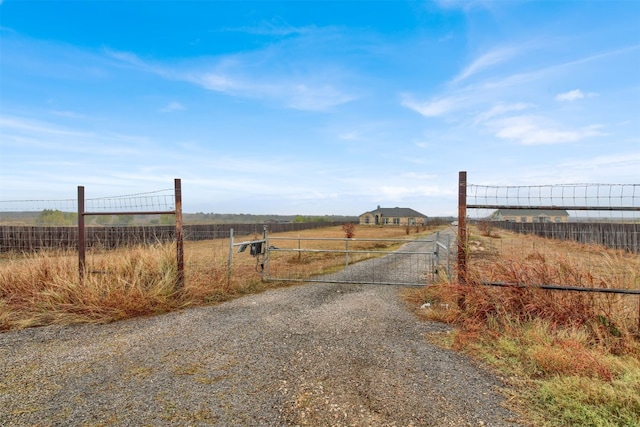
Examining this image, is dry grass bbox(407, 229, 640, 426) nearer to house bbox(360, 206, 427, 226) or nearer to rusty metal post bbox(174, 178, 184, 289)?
rusty metal post bbox(174, 178, 184, 289)

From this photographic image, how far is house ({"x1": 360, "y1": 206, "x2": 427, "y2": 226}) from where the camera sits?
287ft

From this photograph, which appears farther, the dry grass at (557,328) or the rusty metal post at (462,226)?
the rusty metal post at (462,226)

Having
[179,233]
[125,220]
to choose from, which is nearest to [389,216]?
[125,220]

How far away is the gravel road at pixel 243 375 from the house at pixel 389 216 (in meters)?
82.9

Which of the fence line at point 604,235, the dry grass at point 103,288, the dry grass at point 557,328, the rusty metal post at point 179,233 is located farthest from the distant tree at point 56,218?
the fence line at point 604,235

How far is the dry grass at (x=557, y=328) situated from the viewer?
2.88m

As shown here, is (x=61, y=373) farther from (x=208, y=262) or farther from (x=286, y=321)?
(x=208, y=262)

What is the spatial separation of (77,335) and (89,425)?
2725mm

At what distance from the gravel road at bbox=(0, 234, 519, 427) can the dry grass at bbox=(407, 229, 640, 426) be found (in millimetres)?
399

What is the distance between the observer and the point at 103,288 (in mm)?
6066

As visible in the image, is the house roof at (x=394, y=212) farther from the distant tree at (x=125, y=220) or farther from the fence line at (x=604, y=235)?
the distant tree at (x=125, y=220)

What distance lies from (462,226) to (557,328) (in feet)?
6.31

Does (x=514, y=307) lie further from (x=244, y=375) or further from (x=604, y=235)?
(x=244, y=375)

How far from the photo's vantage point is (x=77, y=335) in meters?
4.86
